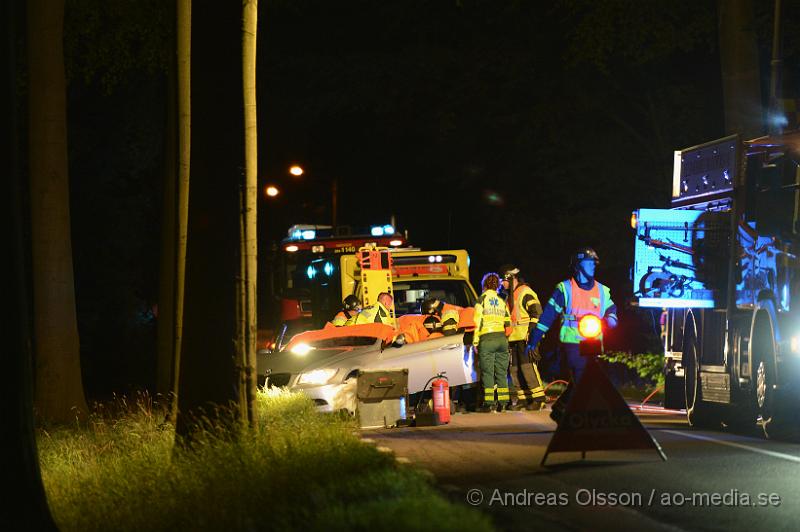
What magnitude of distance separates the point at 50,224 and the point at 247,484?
896cm

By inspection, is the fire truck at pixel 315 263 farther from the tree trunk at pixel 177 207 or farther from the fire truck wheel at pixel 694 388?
the fire truck wheel at pixel 694 388

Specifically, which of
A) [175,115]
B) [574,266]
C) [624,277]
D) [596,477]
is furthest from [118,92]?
[596,477]

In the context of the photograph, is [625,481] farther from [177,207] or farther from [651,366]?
[651,366]

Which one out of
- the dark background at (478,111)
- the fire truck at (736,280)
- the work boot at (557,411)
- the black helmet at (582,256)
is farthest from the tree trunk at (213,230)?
the dark background at (478,111)

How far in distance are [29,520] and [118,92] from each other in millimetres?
27393

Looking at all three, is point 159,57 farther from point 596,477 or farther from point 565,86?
point 596,477

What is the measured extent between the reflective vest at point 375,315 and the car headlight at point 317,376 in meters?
2.69

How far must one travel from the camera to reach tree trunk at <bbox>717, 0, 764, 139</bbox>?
21516 millimetres

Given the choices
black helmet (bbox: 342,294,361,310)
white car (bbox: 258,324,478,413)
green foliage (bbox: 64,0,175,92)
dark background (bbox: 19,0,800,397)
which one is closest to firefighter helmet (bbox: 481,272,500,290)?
white car (bbox: 258,324,478,413)

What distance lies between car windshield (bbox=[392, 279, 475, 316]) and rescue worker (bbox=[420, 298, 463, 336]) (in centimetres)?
230

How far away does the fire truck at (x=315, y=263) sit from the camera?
25.2 metres

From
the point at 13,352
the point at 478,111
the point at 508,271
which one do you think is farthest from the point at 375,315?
the point at 478,111

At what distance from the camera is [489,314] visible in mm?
18188

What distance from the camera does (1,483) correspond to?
340 inches
